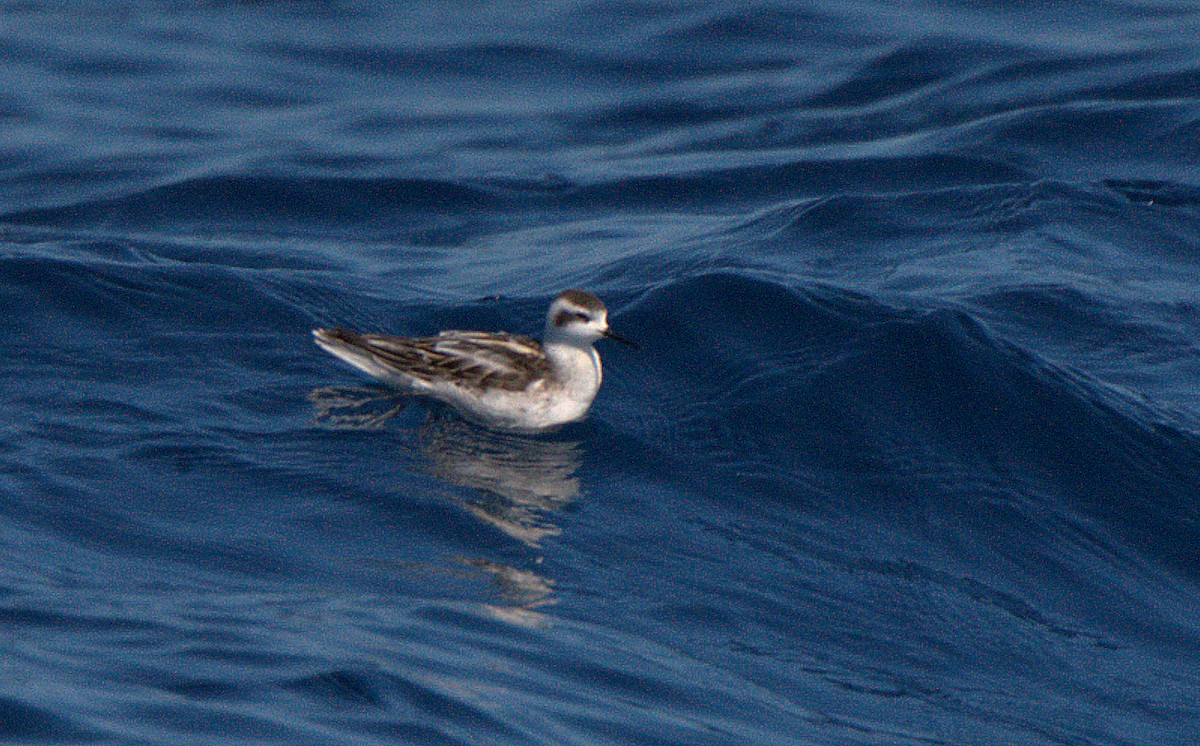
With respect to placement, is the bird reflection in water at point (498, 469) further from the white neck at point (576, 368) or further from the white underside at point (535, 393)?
the white neck at point (576, 368)

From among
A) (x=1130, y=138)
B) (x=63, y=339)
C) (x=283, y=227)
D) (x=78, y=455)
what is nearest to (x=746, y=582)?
(x=78, y=455)

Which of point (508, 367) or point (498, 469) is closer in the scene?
point (498, 469)

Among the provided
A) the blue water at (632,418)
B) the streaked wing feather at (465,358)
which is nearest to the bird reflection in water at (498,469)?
the blue water at (632,418)

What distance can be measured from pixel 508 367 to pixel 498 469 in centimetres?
93

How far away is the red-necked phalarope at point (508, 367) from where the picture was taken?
10680mm

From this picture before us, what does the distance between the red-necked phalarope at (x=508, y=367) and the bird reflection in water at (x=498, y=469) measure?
14 cm

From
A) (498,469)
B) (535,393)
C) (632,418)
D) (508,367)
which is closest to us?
(498,469)

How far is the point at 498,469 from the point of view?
1005 centimetres

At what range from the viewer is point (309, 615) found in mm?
7684

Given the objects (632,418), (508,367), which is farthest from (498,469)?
(632,418)

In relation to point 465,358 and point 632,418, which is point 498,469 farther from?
point 632,418

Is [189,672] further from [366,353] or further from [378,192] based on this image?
[378,192]

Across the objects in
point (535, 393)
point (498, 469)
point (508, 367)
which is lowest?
point (498, 469)

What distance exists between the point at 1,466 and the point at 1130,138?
11540 millimetres
